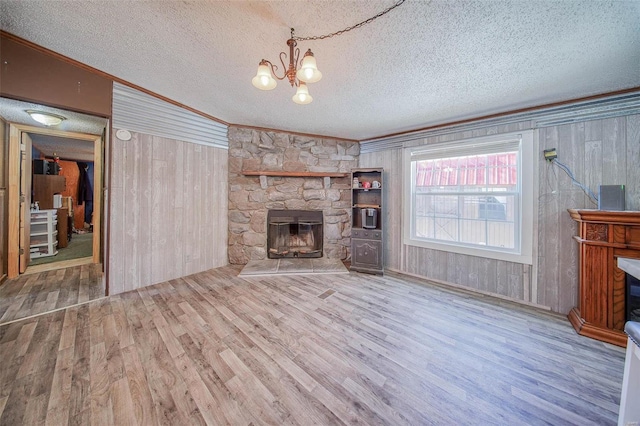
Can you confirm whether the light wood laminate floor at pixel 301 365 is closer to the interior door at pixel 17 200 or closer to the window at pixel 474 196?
the window at pixel 474 196

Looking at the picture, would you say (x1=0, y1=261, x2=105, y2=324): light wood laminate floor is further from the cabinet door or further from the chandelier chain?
the chandelier chain

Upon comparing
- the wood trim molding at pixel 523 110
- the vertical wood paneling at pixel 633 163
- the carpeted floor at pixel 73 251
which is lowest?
the carpeted floor at pixel 73 251

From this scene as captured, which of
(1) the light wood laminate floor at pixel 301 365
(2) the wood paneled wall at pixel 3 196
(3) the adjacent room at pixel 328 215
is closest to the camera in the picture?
(1) the light wood laminate floor at pixel 301 365

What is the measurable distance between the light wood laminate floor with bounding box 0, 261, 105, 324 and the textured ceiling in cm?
250

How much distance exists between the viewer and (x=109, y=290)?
2.45 meters

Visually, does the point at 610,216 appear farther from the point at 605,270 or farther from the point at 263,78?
the point at 263,78

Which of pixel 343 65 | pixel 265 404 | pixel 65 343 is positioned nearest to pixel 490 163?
pixel 343 65

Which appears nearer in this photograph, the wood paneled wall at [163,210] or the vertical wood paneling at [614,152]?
the vertical wood paneling at [614,152]

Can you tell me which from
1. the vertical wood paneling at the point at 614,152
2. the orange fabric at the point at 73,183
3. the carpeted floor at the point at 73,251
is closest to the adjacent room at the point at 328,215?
the vertical wood paneling at the point at 614,152

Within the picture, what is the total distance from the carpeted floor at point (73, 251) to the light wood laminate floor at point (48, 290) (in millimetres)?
360

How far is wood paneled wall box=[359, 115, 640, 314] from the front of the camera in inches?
80.4

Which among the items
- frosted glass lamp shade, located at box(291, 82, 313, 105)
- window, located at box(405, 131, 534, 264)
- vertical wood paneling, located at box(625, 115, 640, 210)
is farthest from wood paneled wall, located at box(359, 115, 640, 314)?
frosted glass lamp shade, located at box(291, 82, 313, 105)

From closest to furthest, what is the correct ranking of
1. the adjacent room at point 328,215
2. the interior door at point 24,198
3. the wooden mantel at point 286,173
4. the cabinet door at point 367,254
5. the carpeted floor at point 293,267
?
the adjacent room at point 328,215 < the interior door at point 24,198 < the carpeted floor at point 293,267 < the cabinet door at point 367,254 < the wooden mantel at point 286,173

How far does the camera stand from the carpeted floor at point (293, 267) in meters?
3.24
